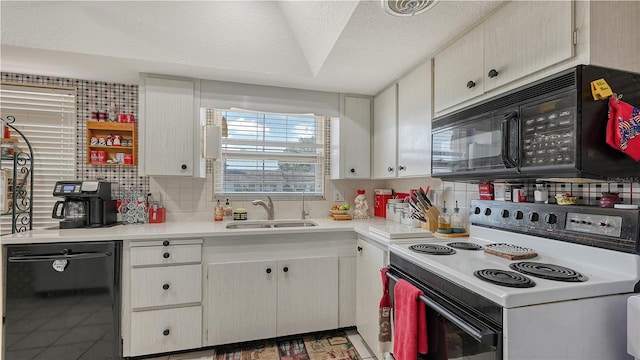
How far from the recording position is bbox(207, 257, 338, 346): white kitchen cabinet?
6.94 feet

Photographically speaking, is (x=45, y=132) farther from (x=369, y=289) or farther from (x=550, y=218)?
(x=550, y=218)

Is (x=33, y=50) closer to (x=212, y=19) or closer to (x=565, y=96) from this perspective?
(x=212, y=19)

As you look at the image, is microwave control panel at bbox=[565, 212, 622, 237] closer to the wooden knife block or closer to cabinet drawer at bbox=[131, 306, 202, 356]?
the wooden knife block

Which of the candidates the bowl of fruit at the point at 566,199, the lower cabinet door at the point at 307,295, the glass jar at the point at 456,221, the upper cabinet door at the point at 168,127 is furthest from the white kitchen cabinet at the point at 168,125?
the bowl of fruit at the point at 566,199

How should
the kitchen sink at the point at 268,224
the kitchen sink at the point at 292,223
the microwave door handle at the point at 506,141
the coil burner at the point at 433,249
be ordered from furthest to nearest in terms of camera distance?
the kitchen sink at the point at 292,223, the kitchen sink at the point at 268,224, the coil burner at the point at 433,249, the microwave door handle at the point at 506,141

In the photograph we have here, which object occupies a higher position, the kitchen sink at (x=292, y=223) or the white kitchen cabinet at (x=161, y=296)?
the kitchen sink at (x=292, y=223)

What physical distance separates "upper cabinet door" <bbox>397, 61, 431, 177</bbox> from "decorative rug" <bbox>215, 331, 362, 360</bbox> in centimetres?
138

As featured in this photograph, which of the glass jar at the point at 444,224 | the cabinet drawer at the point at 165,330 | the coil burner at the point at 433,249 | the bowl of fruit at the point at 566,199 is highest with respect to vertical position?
the bowl of fruit at the point at 566,199

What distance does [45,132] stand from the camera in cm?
244

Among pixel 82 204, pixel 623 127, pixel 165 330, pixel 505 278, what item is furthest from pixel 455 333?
pixel 82 204

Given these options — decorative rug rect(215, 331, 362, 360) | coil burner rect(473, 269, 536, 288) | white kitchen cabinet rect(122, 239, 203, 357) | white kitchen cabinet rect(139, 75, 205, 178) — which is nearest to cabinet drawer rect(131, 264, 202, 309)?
white kitchen cabinet rect(122, 239, 203, 357)

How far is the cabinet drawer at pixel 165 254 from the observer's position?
77.4 inches

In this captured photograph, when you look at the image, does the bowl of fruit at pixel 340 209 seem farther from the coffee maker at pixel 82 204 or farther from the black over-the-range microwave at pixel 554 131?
the coffee maker at pixel 82 204

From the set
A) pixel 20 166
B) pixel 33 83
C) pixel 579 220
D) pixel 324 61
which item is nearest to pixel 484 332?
pixel 579 220
